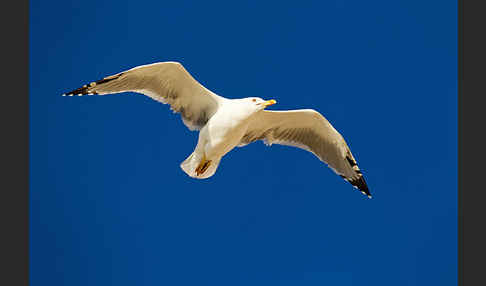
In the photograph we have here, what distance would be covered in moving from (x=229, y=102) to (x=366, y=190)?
1402 mm

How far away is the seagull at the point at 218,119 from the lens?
4293mm

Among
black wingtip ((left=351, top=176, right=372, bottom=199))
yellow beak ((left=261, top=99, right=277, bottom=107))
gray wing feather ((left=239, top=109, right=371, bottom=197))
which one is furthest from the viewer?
black wingtip ((left=351, top=176, right=372, bottom=199))

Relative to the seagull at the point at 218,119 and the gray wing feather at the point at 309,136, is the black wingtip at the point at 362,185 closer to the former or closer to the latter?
the gray wing feather at the point at 309,136

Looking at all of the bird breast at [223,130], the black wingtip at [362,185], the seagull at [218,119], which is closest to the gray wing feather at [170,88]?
the seagull at [218,119]

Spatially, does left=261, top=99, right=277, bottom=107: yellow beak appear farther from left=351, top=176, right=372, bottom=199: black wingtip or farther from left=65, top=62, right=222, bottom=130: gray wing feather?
left=351, top=176, right=372, bottom=199: black wingtip

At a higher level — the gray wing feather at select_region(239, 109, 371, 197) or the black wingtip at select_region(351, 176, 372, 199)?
the gray wing feather at select_region(239, 109, 371, 197)

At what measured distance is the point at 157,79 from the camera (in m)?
4.45

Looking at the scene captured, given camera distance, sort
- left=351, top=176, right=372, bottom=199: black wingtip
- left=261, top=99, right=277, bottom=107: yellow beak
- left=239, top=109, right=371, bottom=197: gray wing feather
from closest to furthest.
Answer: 1. left=261, top=99, right=277, bottom=107: yellow beak
2. left=239, top=109, right=371, bottom=197: gray wing feather
3. left=351, top=176, right=372, bottom=199: black wingtip

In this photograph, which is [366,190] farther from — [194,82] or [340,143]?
[194,82]

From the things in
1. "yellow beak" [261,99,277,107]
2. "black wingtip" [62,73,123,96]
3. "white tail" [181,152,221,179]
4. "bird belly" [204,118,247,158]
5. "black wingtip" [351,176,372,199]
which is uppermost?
"black wingtip" [62,73,123,96]

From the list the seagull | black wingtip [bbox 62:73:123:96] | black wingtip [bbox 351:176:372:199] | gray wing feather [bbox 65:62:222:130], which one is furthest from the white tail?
black wingtip [bbox 351:176:372:199]

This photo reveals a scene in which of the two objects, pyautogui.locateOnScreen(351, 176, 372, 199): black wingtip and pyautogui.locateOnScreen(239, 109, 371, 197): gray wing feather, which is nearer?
pyautogui.locateOnScreen(239, 109, 371, 197): gray wing feather

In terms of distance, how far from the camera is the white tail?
4.40m

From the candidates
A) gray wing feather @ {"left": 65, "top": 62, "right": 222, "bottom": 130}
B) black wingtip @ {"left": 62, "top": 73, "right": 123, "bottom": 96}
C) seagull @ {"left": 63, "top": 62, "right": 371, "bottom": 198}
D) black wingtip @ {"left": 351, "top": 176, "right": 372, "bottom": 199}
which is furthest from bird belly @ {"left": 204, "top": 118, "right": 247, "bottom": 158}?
black wingtip @ {"left": 351, "top": 176, "right": 372, "bottom": 199}
